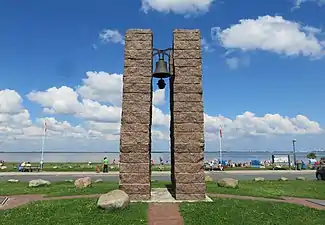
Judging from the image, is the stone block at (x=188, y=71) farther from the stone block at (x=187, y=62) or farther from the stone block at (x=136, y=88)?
the stone block at (x=136, y=88)

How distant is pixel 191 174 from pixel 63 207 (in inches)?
198

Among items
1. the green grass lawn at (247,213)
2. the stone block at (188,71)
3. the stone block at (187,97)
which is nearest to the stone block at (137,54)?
the stone block at (188,71)

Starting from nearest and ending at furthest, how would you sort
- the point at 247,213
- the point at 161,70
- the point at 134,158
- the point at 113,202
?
the point at 113,202 < the point at 247,213 < the point at 134,158 < the point at 161,70

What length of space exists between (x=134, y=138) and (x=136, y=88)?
211 cm

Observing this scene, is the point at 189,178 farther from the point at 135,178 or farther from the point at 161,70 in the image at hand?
the point at 161,70

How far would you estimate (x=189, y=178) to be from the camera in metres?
13.0

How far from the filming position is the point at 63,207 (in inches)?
447

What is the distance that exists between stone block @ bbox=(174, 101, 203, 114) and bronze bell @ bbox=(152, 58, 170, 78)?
142cm

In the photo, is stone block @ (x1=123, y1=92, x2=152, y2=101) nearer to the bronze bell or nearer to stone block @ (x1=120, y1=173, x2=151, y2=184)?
the bronze bell

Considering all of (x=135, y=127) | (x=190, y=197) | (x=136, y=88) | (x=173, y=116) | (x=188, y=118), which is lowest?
(x=190, y=197)

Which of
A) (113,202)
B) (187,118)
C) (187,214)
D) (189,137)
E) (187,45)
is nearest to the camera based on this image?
(187,214)

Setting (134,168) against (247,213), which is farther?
(134,168)

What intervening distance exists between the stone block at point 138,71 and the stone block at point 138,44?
923 mm

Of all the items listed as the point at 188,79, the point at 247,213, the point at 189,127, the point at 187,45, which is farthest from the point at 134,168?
the point at 187,45
